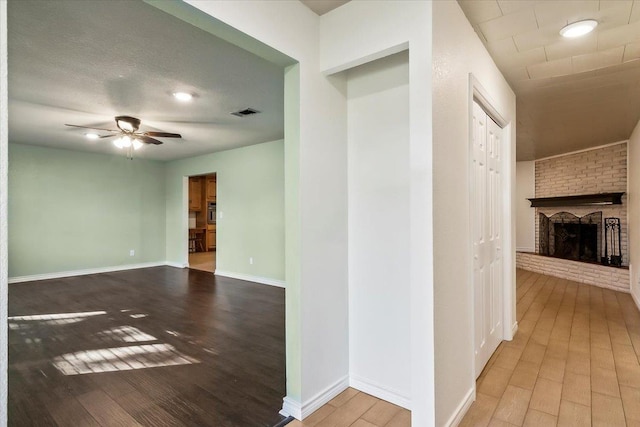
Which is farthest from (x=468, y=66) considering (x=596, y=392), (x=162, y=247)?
(x=162, y=247)

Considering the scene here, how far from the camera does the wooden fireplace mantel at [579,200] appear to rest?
17.6ft

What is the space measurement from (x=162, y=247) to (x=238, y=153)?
3.18 m

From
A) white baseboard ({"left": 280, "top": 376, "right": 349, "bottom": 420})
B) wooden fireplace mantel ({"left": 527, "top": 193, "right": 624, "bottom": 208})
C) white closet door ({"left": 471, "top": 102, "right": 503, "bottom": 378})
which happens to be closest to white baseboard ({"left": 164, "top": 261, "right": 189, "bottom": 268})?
white baseboard ({"left": 280, "top": 376, "right": 349, "bottom": 420})

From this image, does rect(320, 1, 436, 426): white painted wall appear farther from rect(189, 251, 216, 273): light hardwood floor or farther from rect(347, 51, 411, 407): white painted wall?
rect(189, 251, 216, 273): light hardwood floor

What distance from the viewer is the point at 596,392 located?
7.12 ft

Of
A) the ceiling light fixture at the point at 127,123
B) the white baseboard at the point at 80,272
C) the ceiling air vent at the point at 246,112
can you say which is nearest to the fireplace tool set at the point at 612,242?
the ceiling air vent at the point at 246,112

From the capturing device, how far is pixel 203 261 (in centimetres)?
804

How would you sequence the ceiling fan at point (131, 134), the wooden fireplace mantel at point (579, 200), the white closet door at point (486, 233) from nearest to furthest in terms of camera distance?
1. the white closet door at point (486, 233)
2. the ceiling fan at point (131, 134)
3. the wooden fireplace mantel at point (579, 200)

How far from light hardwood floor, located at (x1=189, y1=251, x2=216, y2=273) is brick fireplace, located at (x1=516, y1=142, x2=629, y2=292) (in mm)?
6738

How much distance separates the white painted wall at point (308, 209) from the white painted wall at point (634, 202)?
4.38 meters

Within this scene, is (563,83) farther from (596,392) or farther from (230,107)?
(230,107)

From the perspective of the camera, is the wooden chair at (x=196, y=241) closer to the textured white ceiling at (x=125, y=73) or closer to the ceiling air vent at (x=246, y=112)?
the textured white ceiling at (x=125, y=73)

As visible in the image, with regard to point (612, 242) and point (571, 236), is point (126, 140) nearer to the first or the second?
point (612, 242)

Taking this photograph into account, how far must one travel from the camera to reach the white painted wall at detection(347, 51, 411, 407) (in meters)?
2.03
